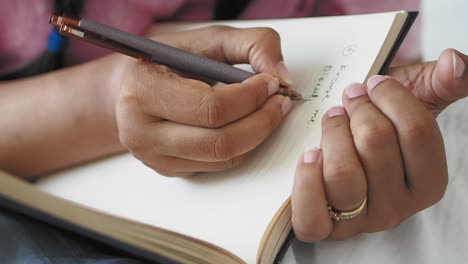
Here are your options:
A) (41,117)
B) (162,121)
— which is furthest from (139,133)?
(41,117)

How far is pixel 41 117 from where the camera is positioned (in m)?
0.48

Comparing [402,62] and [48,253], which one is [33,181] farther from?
[402,62]

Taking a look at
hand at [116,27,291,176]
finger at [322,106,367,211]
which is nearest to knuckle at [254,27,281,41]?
hand at [116,27,291,176]

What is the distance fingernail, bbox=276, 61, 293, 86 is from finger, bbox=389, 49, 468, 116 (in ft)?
0.25

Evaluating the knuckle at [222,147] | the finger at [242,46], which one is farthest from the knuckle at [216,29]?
the knuckle at [222,147]

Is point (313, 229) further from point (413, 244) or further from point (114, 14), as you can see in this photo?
point (114, 14)

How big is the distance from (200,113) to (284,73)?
0.07m

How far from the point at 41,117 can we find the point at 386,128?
Answer: 29cm

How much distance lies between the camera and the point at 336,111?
0.36 m

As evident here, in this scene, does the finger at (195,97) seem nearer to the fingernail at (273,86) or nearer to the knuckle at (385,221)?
the fingernail at (273,86)

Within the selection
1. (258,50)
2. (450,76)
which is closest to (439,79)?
(450,76)

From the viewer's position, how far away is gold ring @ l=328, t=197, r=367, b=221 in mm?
342

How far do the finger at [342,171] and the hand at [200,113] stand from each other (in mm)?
53

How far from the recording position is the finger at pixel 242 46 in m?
0.41
